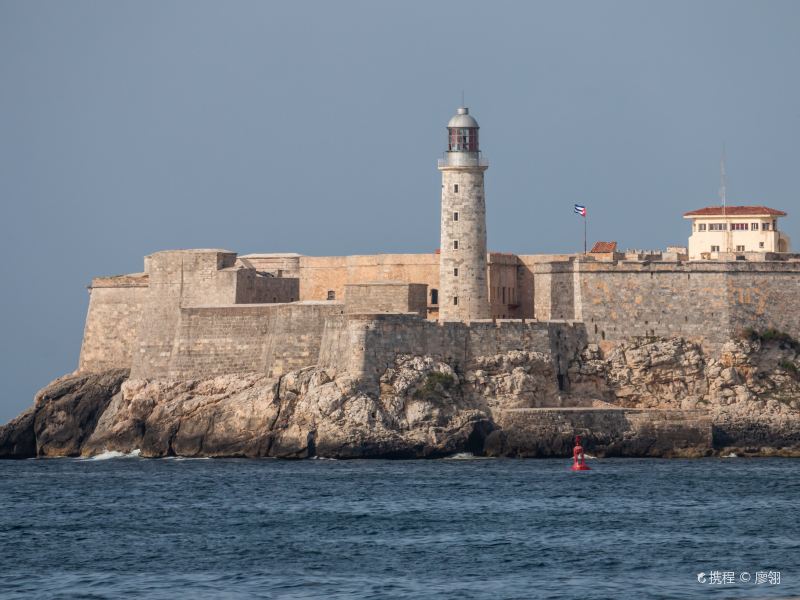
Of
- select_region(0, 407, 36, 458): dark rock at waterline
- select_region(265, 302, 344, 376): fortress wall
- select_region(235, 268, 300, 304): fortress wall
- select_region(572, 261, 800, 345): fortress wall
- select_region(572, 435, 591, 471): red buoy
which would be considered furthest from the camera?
select_region(235, 268, 300, 304): fortress wall

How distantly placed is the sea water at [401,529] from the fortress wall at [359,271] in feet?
26.9

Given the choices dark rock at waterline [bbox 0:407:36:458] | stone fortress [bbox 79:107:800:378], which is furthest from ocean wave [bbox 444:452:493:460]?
dark rock at waterline [bbox 0:407:36:458]

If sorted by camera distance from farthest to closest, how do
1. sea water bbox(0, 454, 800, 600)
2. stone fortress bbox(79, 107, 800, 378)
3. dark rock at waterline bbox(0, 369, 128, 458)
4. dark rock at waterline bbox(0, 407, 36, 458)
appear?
dark rock at waterline bbox(0, 407, 36, 458)
dark rock at waterline bbox(0, 369, 128, 458)
stone fortress bbox(79, 107, 800, 378)
sea water bbox(0, 454, 800, 600)

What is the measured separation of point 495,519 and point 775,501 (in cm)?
596

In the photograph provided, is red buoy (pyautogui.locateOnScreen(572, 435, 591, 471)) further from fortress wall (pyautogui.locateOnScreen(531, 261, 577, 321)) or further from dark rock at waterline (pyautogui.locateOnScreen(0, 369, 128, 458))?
dark rock at waterline (pyautogui.locateOnScreen(0, 369, 128, 458))

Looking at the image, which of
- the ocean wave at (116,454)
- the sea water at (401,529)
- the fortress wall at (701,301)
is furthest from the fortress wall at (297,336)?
the fortress wall at (701,301)

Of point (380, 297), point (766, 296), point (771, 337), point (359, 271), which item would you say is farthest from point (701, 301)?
Result: point (359, 271)

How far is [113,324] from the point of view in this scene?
186ft

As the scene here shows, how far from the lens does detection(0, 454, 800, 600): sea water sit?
2931 centimetres

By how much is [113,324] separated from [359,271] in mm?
7515

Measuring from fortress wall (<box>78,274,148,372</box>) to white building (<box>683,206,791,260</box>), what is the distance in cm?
1644

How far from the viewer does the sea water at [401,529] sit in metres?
29.3

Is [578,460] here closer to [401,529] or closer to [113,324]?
[401,529]

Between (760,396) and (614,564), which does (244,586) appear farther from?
(760,396)
